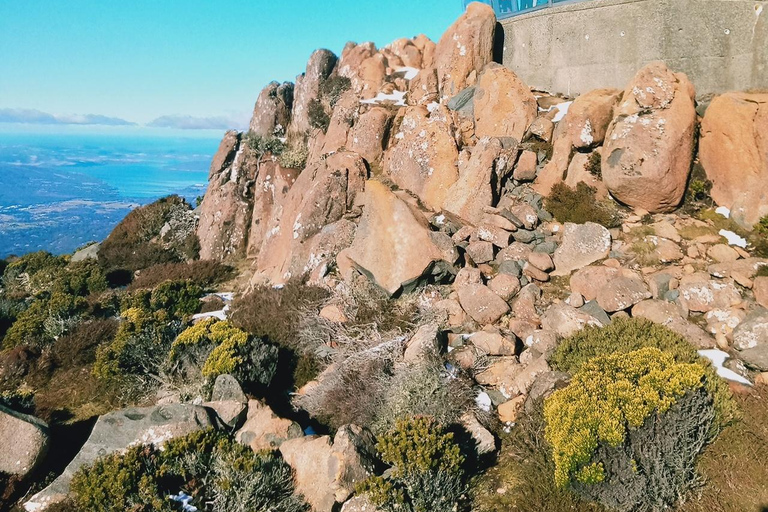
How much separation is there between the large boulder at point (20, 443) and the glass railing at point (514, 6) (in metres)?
17.8

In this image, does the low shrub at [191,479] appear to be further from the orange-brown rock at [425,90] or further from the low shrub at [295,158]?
the orange-brown rock at [425,90]

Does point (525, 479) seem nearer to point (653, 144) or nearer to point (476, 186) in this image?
point (476, 186)

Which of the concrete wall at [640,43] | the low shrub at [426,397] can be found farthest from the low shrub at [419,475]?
the concrete wall at [640,43]

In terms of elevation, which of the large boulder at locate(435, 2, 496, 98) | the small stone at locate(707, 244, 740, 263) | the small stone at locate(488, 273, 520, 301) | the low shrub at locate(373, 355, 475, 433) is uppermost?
the large boulder at locate(435, 2, 496, 98)

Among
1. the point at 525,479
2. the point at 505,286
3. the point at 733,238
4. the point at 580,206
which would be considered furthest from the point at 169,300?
the point at 733,238

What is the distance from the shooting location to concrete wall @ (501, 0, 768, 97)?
11.1 meters

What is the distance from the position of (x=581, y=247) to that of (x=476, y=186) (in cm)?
318

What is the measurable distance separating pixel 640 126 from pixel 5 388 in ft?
51.2

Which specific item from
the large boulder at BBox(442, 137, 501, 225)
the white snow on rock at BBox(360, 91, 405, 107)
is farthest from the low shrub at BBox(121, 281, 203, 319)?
the white snow on rock at BBox(360, 91, 405, 107)

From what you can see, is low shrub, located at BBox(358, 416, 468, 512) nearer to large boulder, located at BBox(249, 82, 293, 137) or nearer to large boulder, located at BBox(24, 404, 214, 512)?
large boulder, located at BBox(24, 404, 214, 512)

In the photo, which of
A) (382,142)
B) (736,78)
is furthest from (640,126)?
(382,142)

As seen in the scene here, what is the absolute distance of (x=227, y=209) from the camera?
19.0 metres

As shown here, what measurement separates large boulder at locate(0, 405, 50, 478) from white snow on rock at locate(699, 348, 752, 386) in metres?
10.6

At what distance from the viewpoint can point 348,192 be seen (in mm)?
14773
